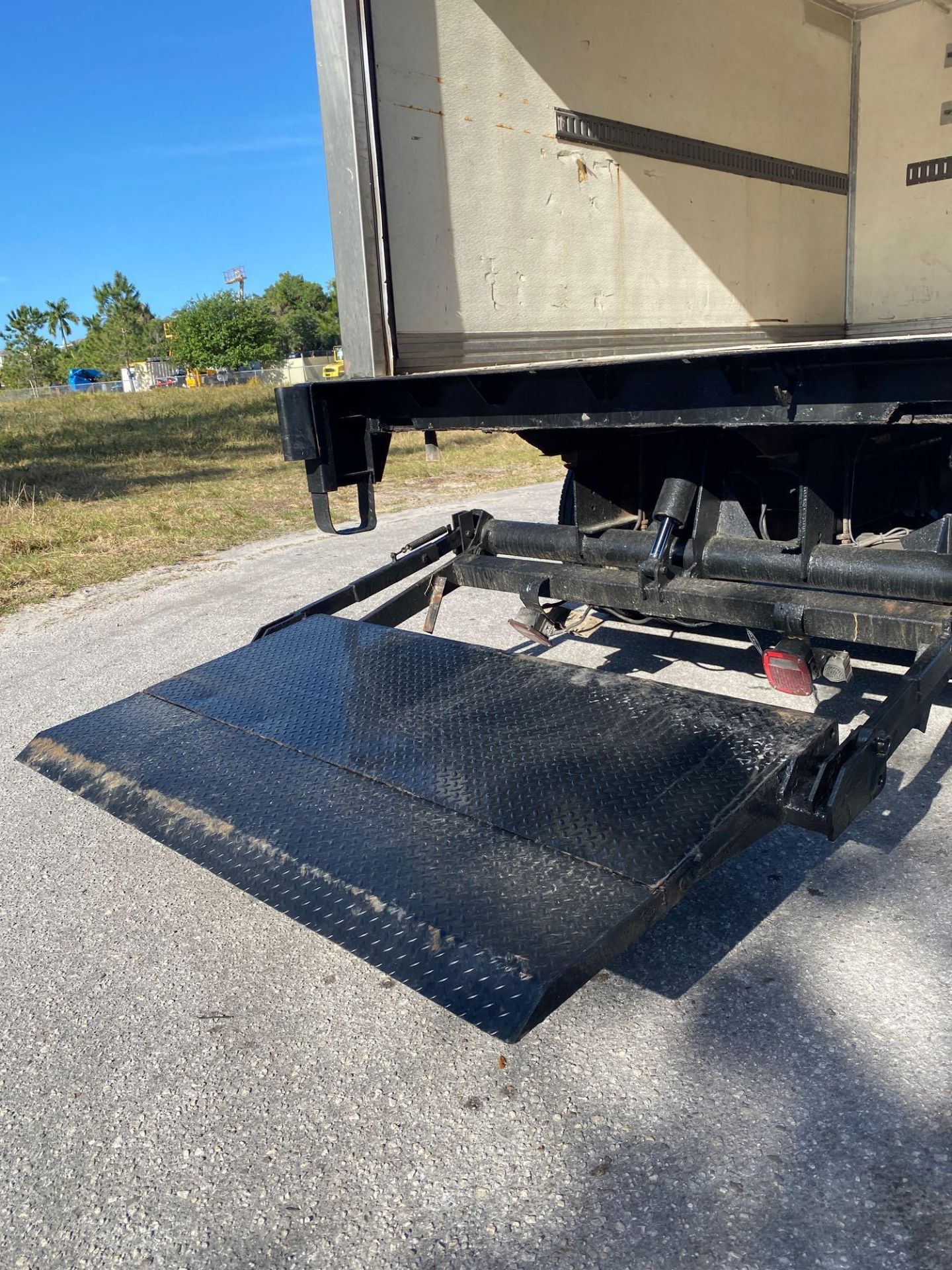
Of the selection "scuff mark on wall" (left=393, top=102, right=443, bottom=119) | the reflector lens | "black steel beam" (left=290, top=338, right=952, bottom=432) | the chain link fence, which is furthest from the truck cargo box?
the chain link fence

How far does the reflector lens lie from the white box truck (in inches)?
0.4

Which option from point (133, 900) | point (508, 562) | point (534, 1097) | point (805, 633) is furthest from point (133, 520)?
point (534, 1097)

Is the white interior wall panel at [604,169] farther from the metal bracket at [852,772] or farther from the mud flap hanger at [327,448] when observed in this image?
the metal bracket at [852,772]

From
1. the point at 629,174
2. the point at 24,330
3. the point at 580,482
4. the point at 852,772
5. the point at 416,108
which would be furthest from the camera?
the point at 24,330

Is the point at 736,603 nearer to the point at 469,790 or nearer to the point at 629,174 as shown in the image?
the point at 469,790

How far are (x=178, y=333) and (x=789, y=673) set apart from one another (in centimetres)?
7439

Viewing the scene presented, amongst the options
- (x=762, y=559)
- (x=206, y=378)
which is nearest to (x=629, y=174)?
(x=762, y=559)

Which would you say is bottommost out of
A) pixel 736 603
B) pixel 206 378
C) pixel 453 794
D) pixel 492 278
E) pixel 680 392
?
pixel 453 794

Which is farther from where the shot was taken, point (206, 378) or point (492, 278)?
point (206, 378)

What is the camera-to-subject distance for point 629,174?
4270 mm

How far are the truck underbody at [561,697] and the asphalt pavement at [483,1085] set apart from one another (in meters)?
0.41

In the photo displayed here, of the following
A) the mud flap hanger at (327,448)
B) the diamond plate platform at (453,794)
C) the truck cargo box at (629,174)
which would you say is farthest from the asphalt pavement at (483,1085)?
the truck cargo box at (629,174)

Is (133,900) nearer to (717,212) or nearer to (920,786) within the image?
(920,786)

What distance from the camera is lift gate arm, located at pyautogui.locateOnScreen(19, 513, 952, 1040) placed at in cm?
188
